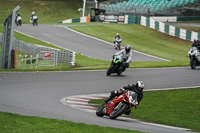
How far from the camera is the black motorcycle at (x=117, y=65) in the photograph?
25.0 meters

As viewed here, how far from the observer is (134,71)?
1123 inches

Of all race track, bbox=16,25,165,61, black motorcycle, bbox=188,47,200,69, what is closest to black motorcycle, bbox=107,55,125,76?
black motorcycle, bbox=188,47,200,69

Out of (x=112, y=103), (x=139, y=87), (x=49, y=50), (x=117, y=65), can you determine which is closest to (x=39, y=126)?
(x=112, y=103)

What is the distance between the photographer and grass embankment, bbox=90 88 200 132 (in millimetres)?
15336

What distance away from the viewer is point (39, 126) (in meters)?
11.4

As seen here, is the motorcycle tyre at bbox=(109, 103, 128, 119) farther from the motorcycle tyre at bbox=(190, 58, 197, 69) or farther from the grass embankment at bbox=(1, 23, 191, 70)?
the grass embankment at bbox=(1, 23, 191, 70)

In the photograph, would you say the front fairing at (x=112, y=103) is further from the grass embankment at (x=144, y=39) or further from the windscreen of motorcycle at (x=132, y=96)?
the grass embankment at (x=144, y=39)

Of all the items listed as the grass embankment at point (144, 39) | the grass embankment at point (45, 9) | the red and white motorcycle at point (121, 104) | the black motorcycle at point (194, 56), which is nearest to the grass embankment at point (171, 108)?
the red and white motorcycle at point (121, 104)

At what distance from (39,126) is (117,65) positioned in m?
14.1

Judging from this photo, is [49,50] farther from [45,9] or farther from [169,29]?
[45,9]

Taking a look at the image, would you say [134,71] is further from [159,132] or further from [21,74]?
[159,132]

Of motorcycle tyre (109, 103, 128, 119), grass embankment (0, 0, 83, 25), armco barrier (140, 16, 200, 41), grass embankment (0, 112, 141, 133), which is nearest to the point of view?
grass embankment (0, 112, 141, 133)

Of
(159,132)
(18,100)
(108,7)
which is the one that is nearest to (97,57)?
(18,100)

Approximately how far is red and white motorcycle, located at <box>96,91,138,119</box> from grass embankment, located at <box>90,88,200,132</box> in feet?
4.59
